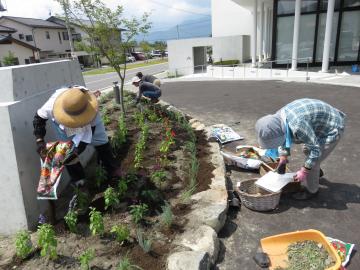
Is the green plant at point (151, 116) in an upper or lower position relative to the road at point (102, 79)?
upper

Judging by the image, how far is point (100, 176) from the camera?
3777 mm

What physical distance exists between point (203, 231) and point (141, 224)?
25.9 inches

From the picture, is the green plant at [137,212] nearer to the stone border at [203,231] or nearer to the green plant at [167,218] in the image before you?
the green plant at [167,218]

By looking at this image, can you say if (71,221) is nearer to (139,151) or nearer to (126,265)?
(126,265)

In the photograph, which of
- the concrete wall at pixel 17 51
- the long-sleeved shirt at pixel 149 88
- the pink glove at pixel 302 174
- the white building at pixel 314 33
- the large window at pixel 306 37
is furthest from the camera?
the concrete wall at pixel 17 51

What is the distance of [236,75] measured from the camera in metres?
17.0

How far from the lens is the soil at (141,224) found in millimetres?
2641

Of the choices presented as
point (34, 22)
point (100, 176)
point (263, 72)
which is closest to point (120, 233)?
point (100, 176)

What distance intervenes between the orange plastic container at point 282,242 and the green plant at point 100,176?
205 cm

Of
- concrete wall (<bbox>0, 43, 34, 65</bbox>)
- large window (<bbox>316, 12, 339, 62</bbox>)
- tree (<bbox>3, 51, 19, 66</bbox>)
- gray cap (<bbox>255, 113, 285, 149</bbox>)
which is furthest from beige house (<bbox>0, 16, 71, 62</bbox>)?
gray cap (<bbox>255, 113, 285, 149</bbox>)

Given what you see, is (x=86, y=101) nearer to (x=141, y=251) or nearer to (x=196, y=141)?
(x=141, y=251)

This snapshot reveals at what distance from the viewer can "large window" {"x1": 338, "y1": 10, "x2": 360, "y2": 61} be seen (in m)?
14.9

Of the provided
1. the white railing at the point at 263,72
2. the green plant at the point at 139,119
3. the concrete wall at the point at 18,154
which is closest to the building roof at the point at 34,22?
the white railing at the point at 263,72

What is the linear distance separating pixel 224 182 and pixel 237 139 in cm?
228
